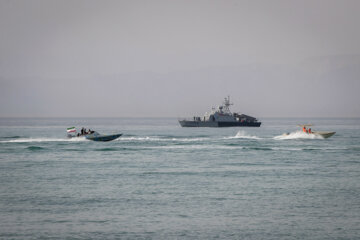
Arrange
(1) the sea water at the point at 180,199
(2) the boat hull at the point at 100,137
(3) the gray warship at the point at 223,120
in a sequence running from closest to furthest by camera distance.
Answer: (1) the sea water at the point at 180,199 < (2) the boat hull at the point at 100,137 < (3) the gray warship at the point at 223,120

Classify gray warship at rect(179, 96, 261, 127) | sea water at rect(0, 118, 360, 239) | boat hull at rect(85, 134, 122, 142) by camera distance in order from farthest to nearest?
gray warship at rect(179, 96, 261, 127)
boat hull at rect(85, 134, 122, 142)
sea water at rect(0, 118, 360, 239)

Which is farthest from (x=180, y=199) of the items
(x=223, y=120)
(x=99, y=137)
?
(x=223, y=120)

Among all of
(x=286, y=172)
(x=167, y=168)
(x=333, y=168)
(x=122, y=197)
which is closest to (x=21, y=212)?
(x=122, y=197)

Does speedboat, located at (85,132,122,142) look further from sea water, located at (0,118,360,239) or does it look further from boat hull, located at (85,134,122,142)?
sea water, located at (0,118,360,239)

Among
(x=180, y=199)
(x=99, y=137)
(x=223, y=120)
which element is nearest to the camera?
(x=180, y=199)

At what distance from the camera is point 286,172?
42.8 m

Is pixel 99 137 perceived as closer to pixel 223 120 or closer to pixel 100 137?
pixel 100 137

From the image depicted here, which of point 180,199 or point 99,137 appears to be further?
point 99,137

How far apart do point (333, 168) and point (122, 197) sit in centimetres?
2349

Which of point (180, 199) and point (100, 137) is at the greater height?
point (100, 137)

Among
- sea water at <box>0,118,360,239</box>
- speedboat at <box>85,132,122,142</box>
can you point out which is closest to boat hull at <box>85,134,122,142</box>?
speedboat at <box>85,132,122,142</box>

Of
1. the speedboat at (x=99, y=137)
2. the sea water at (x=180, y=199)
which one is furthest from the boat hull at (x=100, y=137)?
the sea water at (x=180, y=199)

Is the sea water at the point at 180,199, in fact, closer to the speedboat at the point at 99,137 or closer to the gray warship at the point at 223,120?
the speedboat at the point at 99,137

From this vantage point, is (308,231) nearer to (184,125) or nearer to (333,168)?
(333,168)
